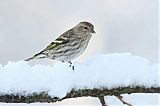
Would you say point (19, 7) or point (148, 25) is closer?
point (148, 25)

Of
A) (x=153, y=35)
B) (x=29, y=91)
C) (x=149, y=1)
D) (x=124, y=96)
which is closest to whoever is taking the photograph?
(x=29, y=91)

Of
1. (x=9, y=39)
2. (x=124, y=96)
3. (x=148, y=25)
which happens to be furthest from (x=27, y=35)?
(x=124, y=96)

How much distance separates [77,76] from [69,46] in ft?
7.53

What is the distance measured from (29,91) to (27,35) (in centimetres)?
591

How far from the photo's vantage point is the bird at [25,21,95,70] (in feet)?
17.4

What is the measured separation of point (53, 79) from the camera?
10.2ft

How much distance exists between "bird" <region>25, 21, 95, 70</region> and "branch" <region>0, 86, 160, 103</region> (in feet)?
6.61

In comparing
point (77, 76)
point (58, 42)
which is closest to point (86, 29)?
point (58, 42)

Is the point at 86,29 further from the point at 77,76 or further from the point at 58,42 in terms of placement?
the point at 77,76

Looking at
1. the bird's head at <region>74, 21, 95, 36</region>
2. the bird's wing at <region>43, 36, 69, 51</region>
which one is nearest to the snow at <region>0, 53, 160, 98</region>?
the bird's wing at <region>43, 36, 69, 51</region>

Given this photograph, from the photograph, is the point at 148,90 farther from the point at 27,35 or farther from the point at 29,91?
the point at 27,35

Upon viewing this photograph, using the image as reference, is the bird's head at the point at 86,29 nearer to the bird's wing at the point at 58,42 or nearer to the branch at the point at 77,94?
the bird's wing at the point at 58,42

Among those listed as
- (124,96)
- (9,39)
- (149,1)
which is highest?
(149,1)

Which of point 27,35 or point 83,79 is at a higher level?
point 27,35
